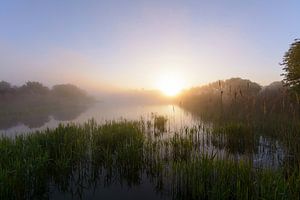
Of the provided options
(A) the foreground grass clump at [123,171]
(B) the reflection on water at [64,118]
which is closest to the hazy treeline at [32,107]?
(B) the reflection on water at [64,118]

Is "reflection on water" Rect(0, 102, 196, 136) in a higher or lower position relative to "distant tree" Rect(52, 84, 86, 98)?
lower

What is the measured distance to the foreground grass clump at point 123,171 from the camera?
28.2ft

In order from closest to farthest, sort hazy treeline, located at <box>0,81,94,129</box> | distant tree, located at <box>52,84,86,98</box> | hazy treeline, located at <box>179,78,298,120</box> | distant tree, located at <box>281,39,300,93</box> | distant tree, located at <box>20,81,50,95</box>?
hazy treeline, located at <box>179,78,298,120</box> → distant tree, located at <box>281,39,300,93</box> → hazy treeline, located at <box>0,81,94,129</box> → distant tree, located at <box>20,81,50,95</box> → distant tree, located at <box>52,84,86,98</box>

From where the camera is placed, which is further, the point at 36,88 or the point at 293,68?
the point at 36,88

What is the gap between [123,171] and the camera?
12430 millimetres

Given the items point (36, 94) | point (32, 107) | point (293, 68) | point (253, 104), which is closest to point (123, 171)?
point (253, 104)

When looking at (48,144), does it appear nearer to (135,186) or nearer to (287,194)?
(135,186)

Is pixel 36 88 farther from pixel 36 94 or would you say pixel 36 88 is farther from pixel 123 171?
pixel 123 171

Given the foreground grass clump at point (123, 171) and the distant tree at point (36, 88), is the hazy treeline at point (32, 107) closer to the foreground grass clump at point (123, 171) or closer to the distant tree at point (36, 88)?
the distant tree at point (36, 88)

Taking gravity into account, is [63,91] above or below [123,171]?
above

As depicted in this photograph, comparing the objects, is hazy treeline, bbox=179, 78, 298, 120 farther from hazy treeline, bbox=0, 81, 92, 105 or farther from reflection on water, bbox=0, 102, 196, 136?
hazy treeline, bbox=0, 81, 92, 105

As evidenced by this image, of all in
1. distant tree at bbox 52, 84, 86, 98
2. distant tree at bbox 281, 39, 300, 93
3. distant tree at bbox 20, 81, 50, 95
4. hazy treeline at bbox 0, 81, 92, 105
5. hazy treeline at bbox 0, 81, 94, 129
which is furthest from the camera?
distant tree at bbox 52, 84, 86, 98

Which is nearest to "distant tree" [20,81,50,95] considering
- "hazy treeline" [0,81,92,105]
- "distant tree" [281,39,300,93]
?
"hazy treeline" [0,81,92,105]

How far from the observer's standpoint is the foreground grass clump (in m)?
8.59
